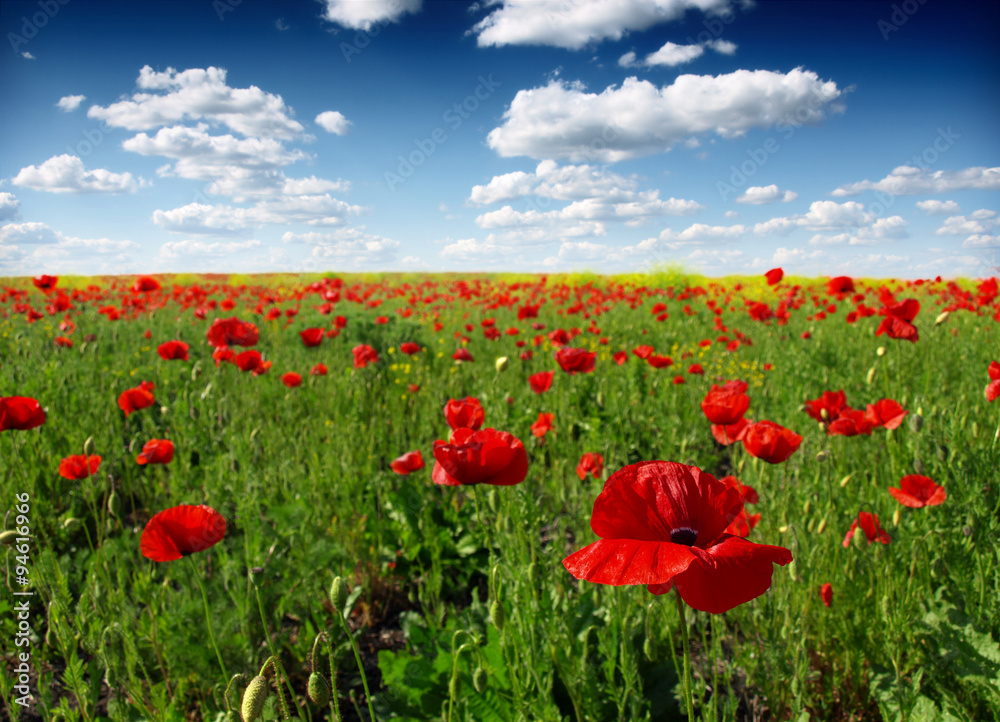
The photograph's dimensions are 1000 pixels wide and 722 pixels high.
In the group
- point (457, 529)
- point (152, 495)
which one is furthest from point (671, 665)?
point (152, 495)

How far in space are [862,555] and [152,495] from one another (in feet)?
11.6

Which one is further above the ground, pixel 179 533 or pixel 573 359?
pixel 573 359

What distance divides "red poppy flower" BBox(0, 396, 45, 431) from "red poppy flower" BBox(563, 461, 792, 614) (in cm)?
221

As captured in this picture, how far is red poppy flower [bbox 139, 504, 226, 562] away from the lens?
1374 millimetres

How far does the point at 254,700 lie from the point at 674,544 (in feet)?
2.43

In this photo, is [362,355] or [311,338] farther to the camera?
[311,338]

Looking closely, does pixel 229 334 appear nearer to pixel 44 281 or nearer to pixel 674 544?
pixel 44 281

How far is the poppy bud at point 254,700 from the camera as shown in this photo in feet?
2.94

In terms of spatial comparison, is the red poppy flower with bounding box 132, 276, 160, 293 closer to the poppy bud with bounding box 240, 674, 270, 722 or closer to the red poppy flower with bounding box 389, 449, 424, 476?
the red poppy flower with bounding box 389, 449, 424, 476

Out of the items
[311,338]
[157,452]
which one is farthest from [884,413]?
[311,338]

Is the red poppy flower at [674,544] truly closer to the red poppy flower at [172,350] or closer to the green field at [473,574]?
the green field at [473,574]

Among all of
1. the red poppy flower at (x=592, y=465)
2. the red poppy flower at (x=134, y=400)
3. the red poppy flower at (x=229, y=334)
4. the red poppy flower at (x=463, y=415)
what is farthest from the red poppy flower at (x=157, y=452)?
the red poppy flower at (x=592, y=465)

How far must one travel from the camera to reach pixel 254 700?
90 centimetres

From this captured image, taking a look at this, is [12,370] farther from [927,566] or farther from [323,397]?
[927,566]
